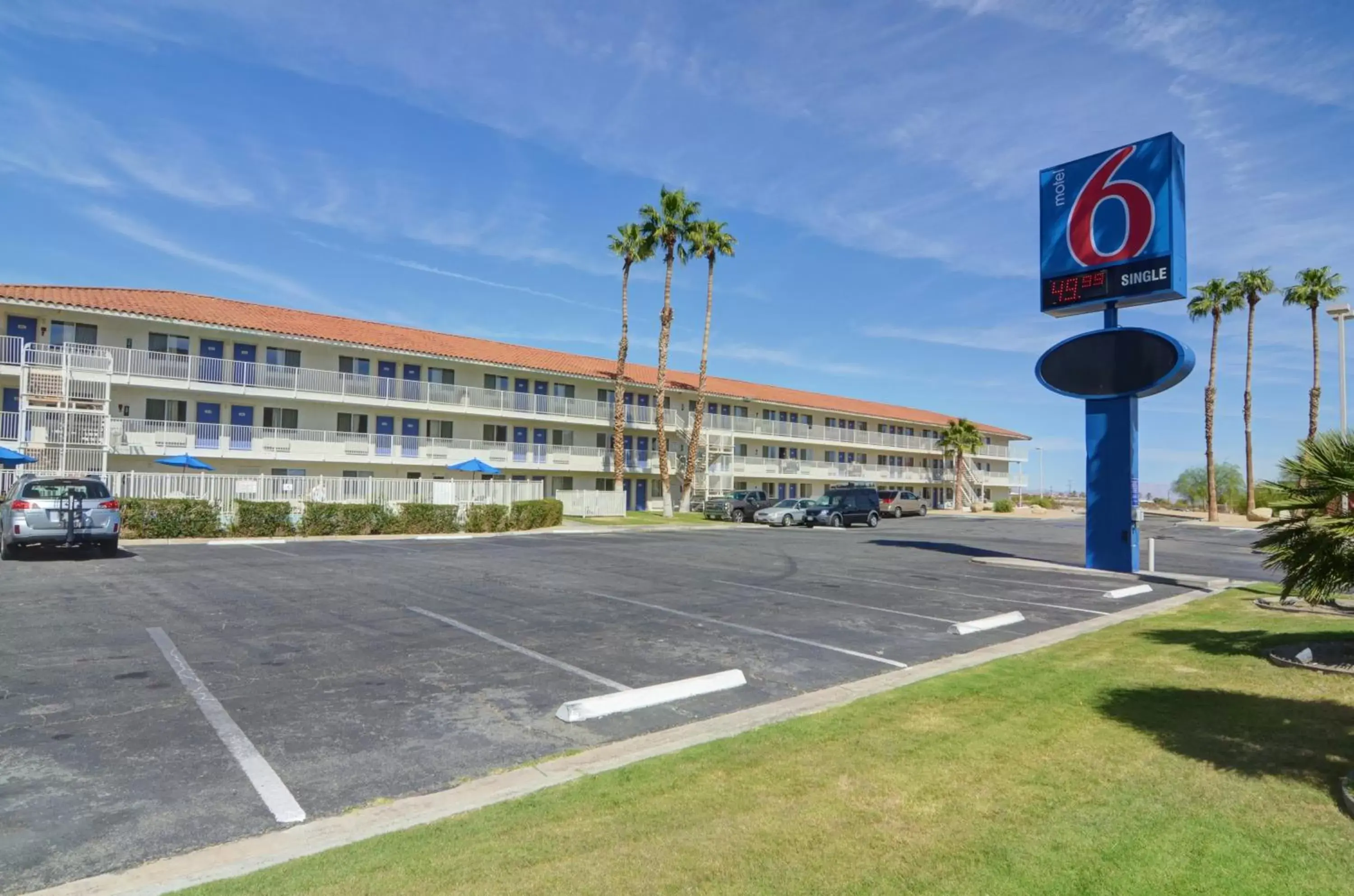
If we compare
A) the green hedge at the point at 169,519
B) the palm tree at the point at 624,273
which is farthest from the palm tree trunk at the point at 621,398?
the green hedge at the point at 169,519

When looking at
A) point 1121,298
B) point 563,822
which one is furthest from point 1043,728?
point 1121,298

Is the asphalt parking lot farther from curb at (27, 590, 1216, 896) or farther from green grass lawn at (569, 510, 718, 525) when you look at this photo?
green grass lawn at (569, 510, 718, 525)

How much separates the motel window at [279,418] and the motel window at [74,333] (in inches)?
266

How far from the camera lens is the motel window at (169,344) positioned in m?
32.6

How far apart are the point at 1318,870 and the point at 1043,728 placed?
7.62 feet

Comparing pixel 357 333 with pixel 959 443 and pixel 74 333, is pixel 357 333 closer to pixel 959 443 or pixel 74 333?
pixel 74 333

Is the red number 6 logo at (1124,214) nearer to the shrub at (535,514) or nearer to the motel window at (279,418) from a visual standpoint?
the shrub at (535,514)

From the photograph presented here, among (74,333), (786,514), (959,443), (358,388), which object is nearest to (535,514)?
(358,388)

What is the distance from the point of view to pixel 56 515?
16.0 meters

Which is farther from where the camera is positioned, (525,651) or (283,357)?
(283,357)

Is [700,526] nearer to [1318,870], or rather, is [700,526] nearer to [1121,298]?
[1121,298]

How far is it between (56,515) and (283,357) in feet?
70.5

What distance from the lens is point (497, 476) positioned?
42594 mm

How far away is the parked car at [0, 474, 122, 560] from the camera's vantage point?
15.8 metres
